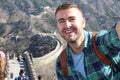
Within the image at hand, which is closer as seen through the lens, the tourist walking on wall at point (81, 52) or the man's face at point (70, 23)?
the tourist walking on wall at point (81, 52)

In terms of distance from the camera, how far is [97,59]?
4.07 m

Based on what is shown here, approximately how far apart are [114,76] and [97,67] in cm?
21

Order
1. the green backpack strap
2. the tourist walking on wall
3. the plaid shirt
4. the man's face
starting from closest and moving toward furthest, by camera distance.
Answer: the plaid shirt, the tourist walking on wall, the man's face, the green backpack strap

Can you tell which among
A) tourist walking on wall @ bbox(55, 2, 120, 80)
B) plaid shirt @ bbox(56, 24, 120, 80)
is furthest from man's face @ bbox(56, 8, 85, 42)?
plaid shirt @ bbox(56, 24, 120, 80)

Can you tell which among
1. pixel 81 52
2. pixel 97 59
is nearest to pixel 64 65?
pixel 81 52

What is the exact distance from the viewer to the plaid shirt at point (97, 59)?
3.76 meters

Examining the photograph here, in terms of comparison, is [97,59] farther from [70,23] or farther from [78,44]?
[70,23]

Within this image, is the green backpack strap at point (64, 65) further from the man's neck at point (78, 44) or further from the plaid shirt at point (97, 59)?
the man's neck at point (78, 44)

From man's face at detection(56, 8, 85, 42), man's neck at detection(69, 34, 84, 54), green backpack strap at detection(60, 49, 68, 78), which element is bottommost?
green backpack strap at detection(60, 49, 68, 78)

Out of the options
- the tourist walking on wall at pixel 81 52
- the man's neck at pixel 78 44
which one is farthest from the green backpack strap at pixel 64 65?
the man's neck at pixel 78 44

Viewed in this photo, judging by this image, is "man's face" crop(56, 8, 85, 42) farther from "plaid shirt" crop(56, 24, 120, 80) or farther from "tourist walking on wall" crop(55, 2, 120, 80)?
"plaid shirt" crop(56, 24, 120, 80)

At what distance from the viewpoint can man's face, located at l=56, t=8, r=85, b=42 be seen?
4.12m

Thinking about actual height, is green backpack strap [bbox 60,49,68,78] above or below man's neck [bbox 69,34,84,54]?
below

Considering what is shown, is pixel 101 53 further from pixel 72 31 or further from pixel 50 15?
pixel 50 15
